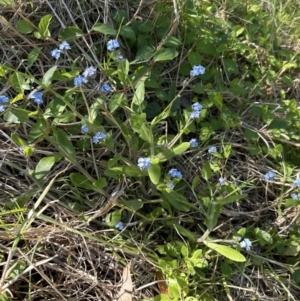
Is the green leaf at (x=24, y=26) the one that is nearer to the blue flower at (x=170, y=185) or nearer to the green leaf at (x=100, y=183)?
the green leaf at (x=100, y=183)

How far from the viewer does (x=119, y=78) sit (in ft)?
5.30

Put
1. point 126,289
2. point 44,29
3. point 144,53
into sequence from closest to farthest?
point 126,289, point 44,29, point 144,53

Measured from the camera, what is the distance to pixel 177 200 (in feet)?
5.34

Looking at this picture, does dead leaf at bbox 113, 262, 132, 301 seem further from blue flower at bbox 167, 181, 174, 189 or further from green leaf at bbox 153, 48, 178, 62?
green leaf at bbox 153, 48, 178, 62

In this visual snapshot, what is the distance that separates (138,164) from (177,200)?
18 cm

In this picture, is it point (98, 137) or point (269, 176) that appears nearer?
point (98, 137)

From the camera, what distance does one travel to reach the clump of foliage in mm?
1564

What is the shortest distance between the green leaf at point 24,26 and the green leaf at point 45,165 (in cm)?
47

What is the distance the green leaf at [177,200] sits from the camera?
1620 mm

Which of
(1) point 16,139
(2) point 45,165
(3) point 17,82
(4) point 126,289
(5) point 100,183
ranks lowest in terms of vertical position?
(4) point 126,289

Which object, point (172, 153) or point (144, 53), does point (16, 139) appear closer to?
point (172, 153)

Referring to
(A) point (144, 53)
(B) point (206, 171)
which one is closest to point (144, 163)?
(B) point (206, 171)

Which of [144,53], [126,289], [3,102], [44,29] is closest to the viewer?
[3,102]

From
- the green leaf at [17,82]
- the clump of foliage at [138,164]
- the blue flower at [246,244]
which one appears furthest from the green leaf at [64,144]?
the blue flower at [246,244]
